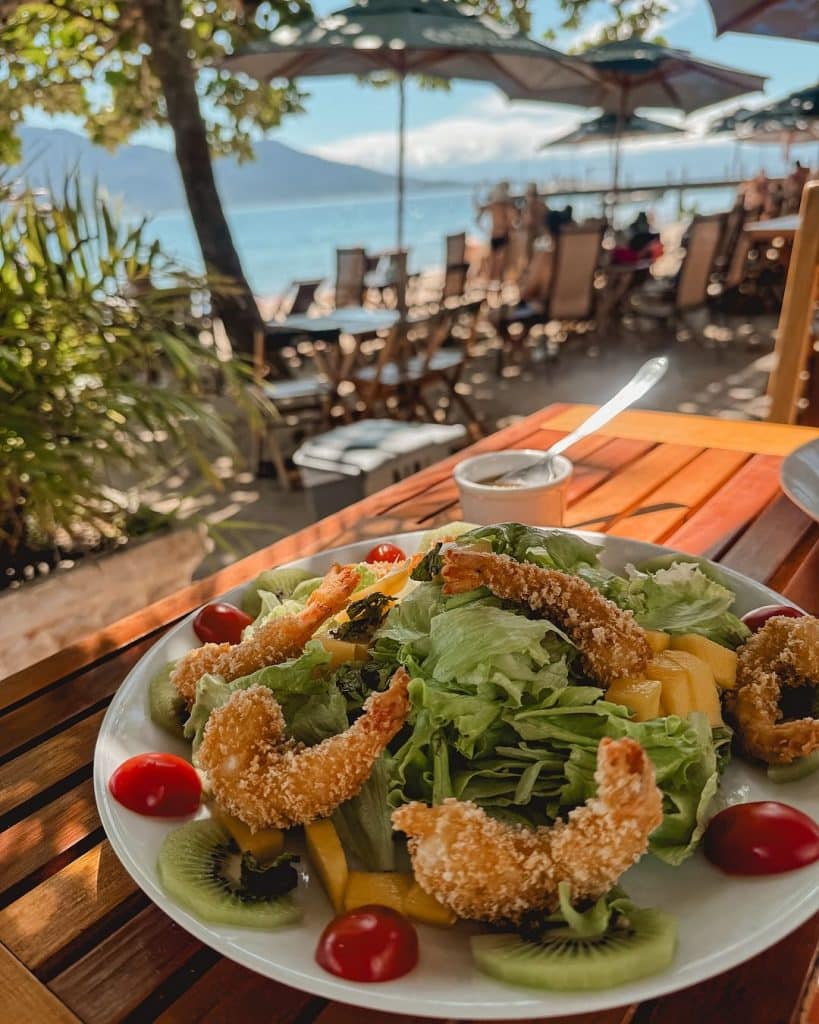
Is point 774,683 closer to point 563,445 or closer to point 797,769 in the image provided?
point 797,769

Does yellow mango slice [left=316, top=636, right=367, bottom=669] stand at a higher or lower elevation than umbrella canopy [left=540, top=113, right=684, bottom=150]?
lower

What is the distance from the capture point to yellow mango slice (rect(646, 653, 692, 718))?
0.79 m

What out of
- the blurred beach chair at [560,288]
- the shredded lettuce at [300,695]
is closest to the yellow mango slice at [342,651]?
the shredded lettuce at [300,695]

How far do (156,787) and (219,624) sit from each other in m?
0.33

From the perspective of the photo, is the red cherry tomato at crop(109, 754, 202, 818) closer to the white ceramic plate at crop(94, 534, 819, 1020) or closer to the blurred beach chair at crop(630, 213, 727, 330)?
the white ceramic plate at crop(94, 534, 819, 1020)

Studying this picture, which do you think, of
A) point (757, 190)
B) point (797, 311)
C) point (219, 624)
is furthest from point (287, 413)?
point (757, 190)

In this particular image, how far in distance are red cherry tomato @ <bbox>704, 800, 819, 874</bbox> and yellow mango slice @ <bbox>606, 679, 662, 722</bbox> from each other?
0.36ft

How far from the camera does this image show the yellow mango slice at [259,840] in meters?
0.74

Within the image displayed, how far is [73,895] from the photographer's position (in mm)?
796

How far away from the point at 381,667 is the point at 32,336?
1948 millimetres

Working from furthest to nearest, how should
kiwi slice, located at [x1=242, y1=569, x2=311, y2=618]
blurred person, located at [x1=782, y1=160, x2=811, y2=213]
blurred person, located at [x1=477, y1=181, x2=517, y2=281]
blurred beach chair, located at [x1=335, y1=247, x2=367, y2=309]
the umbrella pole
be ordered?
blurred person, located at [x1=782, y1=160, x2=811, y2=213] → blurred person, located at [x1=477, y1=181, x2=517, y2=281] → blurred beach chair, located at [x1=335, y1=247, x2=367, y2=309] → the umbrella pole → kiwi slice, located at [x1=242, y1=569, x2=311, y2=618]

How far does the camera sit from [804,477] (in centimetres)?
152

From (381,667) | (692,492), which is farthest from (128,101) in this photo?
(381,667)

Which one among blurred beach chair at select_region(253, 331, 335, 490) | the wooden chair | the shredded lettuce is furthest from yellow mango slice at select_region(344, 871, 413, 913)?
blurred beach chair at select_region(253, 331, 335, 490)
